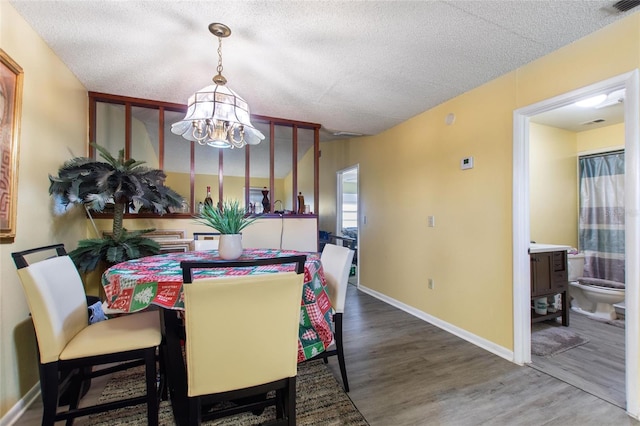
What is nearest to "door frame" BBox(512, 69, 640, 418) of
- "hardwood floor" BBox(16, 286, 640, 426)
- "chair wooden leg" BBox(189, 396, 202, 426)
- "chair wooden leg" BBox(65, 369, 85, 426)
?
"hardwood floor" BBox(16, 286, 640, 426)

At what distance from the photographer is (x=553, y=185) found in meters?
3.59

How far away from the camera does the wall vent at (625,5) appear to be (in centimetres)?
153

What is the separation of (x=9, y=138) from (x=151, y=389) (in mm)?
1573

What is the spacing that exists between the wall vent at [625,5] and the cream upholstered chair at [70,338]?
316cm

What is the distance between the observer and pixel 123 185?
7.37 feet

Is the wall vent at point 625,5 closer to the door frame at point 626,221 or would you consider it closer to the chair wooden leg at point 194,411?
the door frame at point 626,221

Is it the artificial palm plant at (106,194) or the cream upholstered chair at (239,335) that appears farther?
the artificial palm plant at (106,194)

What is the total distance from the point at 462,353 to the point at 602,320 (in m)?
1.96

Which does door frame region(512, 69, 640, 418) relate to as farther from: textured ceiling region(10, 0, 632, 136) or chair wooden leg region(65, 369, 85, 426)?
chair wooden leg region(65, 369, 85, 426)

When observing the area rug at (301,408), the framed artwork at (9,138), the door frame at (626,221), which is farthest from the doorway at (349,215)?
the framed artwork at (9,138)

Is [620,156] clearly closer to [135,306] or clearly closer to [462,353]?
[462,353]

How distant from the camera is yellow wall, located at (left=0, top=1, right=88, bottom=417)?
5.05 feet

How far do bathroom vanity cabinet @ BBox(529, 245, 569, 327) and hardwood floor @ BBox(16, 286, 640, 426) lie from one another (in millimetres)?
927

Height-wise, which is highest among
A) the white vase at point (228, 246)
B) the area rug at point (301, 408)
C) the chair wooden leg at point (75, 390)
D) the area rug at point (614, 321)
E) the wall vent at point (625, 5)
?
the wall vent at point (625, 5)
